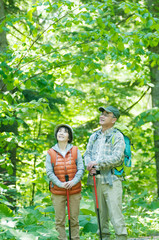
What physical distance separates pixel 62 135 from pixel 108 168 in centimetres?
81

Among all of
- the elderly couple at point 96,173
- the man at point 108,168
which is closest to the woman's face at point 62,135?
the elderly couple at point 96,173

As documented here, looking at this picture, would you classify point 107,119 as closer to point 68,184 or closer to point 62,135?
point 62,135

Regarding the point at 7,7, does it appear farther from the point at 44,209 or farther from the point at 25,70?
the point at 44,209

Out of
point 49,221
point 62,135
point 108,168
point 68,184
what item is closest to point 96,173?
point 108,168

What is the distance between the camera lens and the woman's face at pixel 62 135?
14.0 ft

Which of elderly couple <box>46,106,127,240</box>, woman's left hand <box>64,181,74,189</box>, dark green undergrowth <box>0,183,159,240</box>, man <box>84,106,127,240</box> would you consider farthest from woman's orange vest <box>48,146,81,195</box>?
dark green undergrowth <box>0,183,159,240</box>

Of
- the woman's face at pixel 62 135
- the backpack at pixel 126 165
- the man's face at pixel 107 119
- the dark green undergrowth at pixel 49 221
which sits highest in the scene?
the man's face at pixel 107 119


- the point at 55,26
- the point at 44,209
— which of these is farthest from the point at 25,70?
the point at 44,209

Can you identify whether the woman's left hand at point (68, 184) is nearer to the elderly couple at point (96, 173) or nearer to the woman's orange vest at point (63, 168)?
the elderly couple at point (96, 173)

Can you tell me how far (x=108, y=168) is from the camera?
4.05 meters

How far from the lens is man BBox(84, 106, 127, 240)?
12.9 ft

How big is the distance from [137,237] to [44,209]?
5.87ft

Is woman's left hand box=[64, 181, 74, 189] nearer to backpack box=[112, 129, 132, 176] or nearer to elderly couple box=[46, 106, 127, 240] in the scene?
elderly couple box=[46, 106, 127, 240]

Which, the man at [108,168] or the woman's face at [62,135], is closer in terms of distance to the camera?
the man at [108,168]
